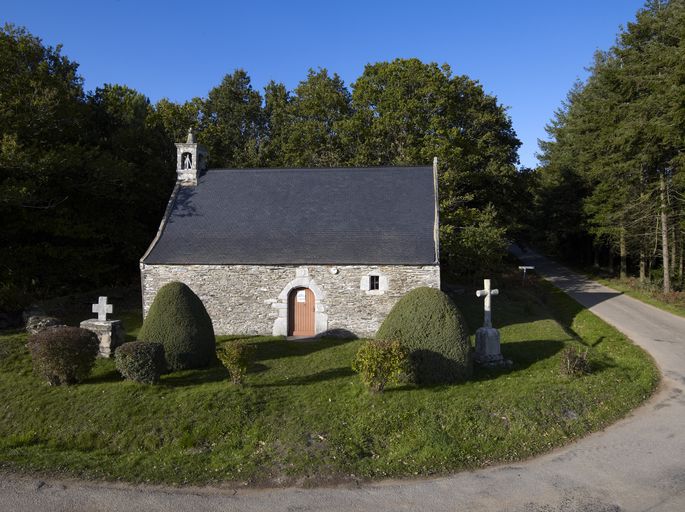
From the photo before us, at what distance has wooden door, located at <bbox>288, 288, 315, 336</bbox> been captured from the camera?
58.5 ft

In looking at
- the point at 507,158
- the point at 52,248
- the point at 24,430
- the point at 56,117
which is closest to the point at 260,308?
the point at 24,430

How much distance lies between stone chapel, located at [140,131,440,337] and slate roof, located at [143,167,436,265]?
0.14 feet

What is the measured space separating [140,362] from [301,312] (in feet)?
23.1

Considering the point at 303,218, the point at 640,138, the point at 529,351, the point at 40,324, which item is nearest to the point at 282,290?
the point at 303,218

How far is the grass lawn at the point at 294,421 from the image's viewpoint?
342 inches

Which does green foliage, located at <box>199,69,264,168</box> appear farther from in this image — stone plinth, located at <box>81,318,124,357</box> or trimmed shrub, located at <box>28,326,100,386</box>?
trimmed shrub, located at <box>28,326,100,386</box>

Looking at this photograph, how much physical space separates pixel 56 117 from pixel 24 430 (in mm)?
17628

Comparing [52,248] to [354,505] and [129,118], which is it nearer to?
[129,118]

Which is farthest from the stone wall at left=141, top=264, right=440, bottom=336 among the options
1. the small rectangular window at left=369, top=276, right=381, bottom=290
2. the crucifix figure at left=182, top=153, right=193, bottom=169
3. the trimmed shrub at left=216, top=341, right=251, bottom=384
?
the trimmed shrub at left=216, top=341, right=251, bottom=384

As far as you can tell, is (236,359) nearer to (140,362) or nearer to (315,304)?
(140,362)

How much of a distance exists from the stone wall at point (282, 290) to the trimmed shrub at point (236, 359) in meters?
5.85

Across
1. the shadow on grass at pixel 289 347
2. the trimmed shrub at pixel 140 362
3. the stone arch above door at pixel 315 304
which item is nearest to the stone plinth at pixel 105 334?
the trimmed shrub at pixel 140 362

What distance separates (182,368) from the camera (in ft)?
42.9

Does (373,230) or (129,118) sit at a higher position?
(129,118)
